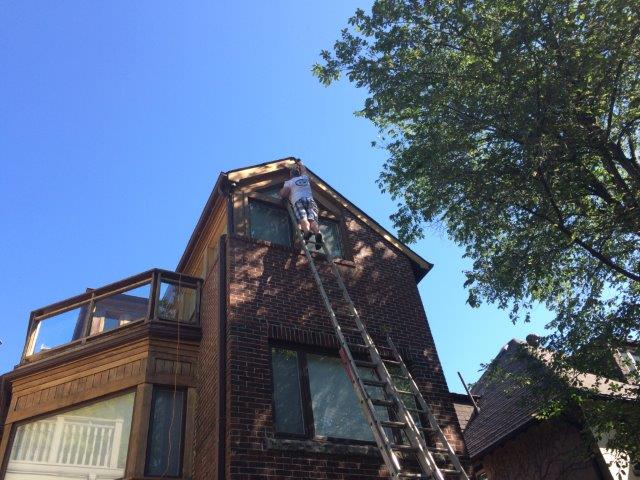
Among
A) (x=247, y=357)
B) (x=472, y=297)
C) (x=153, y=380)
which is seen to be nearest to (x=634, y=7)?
(x=472, y=297)

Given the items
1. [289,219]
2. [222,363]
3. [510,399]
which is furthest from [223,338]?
[510,399]

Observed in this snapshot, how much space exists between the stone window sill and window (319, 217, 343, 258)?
3986mm

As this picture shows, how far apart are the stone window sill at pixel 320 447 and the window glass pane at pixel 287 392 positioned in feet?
0.98

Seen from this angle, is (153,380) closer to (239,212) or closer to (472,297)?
(239,212)

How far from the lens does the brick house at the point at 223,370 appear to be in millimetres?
6762

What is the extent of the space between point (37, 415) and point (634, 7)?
1130 centimetres

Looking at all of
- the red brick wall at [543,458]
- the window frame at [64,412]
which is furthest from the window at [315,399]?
the red brick wall at [543,458]

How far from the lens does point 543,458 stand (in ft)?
40.6

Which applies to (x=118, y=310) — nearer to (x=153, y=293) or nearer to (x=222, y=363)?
(x=153, y=293)

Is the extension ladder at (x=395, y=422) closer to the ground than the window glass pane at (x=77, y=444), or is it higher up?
closer to the ground

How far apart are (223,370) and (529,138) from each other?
5.98 m

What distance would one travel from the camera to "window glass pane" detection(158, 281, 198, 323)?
359 inches

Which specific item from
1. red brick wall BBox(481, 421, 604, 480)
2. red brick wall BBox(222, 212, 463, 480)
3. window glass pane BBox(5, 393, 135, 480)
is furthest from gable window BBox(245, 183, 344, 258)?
red brick wall BBox(481, 421, 604, 480)

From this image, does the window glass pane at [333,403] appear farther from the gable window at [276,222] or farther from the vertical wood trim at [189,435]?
the gable window at [276,222]
